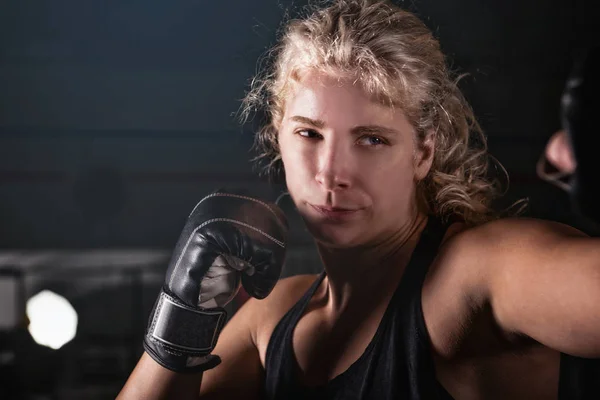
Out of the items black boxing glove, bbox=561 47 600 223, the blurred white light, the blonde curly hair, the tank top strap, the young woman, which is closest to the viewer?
black boxing glove, bbox=561 47 600 223

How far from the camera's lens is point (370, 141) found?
44.9 inches

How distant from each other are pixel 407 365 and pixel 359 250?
0.81 ft

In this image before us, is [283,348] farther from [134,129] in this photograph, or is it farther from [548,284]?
[134,129]

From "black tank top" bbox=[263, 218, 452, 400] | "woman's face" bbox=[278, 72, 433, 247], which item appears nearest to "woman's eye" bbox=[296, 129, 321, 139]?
"woman's face" bbox=[278, 72, 433, 247]

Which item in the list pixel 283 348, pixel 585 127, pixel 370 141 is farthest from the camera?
pixel 283 348

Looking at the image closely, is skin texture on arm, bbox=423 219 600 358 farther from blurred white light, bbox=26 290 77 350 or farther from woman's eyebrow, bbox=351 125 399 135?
blurred white light, bbox=26 290 77 350

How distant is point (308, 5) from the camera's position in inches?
56.3

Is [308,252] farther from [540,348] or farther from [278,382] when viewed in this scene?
[540,348]

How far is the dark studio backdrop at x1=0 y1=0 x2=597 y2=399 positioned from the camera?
1.48 metres

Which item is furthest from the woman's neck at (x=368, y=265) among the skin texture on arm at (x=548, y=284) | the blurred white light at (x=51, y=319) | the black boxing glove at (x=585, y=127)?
the blurred white light at (x=51, y=319)

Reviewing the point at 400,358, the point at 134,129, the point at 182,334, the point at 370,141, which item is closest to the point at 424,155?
the point at 370,141

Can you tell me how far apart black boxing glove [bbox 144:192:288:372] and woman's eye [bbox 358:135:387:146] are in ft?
0.70

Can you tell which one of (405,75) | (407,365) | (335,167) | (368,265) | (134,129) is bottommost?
(407,365)

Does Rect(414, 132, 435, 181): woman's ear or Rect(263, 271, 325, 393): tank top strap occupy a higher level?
Rect(414, 132, 435, 181): woman's ear
